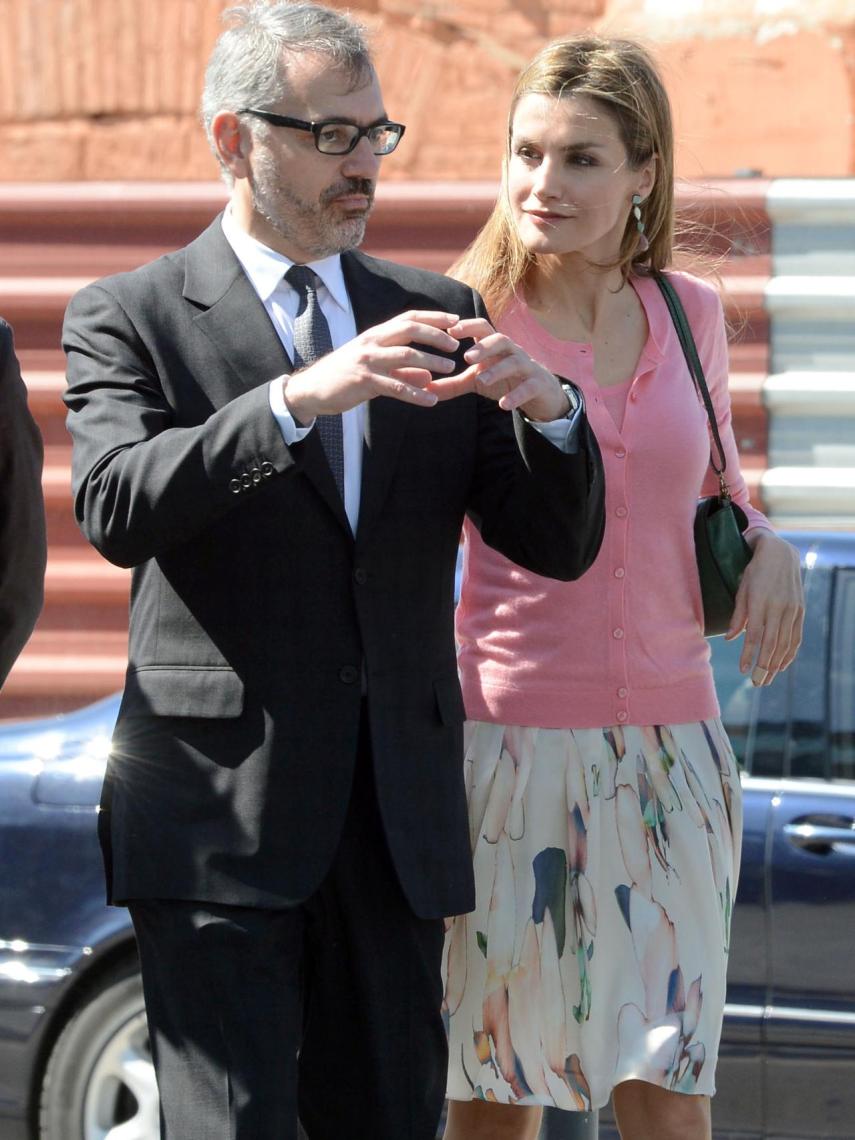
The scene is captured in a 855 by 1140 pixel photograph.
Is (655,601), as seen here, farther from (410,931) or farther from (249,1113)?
(249,1113)

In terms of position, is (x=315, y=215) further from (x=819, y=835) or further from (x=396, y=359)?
(x=819, y=835)

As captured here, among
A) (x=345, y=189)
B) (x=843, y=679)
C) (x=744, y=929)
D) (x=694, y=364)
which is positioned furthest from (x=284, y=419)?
(x=843, y=679)

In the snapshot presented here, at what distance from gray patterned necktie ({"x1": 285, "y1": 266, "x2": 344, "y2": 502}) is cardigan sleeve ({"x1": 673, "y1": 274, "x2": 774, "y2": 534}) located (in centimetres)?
65

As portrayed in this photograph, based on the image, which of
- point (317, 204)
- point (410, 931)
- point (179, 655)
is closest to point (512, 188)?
point (317, 204)

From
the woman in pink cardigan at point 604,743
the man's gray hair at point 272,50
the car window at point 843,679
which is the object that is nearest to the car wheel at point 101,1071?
the woman in pink cardigan at point 604,743

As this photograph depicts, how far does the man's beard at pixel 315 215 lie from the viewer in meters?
2.32

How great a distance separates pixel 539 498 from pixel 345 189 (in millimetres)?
462

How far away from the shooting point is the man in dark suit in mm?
2262

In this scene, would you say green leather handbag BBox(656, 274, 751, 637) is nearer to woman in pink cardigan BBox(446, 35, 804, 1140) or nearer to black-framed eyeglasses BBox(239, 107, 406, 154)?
woman in pink cardigan BBox(446, 35, 804, 1140)

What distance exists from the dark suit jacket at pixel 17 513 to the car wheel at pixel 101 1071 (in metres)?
1.41

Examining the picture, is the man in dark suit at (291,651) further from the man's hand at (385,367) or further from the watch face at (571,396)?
the man's hand at (385,367)

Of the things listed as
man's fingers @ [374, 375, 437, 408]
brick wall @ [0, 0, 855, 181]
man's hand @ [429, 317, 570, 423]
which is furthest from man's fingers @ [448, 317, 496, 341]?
brick wall @ [0, 0, 855, 181]

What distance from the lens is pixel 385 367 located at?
2047 millimetres

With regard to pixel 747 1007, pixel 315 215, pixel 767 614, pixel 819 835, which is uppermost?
pixel 315 215
